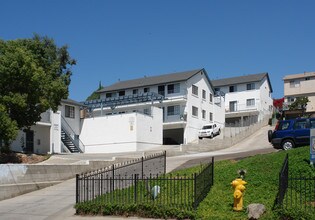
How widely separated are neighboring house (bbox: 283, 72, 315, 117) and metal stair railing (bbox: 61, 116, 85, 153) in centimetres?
4027

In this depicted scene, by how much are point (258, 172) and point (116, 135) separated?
28118mm

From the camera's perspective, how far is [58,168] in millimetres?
20984

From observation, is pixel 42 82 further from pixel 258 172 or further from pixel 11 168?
pixel 258 172

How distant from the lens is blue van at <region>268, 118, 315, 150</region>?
2378 cm

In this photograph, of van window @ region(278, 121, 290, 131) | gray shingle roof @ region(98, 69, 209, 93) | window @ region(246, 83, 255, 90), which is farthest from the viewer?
window @ region(246, 83, 255, 90)

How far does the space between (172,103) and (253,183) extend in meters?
36.8

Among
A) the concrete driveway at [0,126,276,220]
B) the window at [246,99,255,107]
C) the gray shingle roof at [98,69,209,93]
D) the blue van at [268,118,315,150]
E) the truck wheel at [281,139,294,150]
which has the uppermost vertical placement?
the gray shingle roof at [98,69,209,93]

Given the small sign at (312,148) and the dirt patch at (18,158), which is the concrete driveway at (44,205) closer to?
the small sign at (312,148)

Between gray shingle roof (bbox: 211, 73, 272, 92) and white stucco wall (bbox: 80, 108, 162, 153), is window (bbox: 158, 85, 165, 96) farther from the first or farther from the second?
gray shingle roof (bbox: 211, 73, 272, 92)

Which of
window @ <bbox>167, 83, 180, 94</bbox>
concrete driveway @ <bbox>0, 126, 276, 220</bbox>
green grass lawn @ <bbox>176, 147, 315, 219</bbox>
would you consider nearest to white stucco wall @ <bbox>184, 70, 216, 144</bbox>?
window @ <bbox>167, 83, 180, 94</bbox>

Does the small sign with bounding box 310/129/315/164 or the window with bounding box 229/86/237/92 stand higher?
the window with bounding box 229/86/237/92

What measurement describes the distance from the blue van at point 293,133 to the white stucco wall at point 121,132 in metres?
18.6

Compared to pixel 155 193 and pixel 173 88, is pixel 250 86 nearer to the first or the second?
pixel 173 88

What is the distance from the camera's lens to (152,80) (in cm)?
5772
